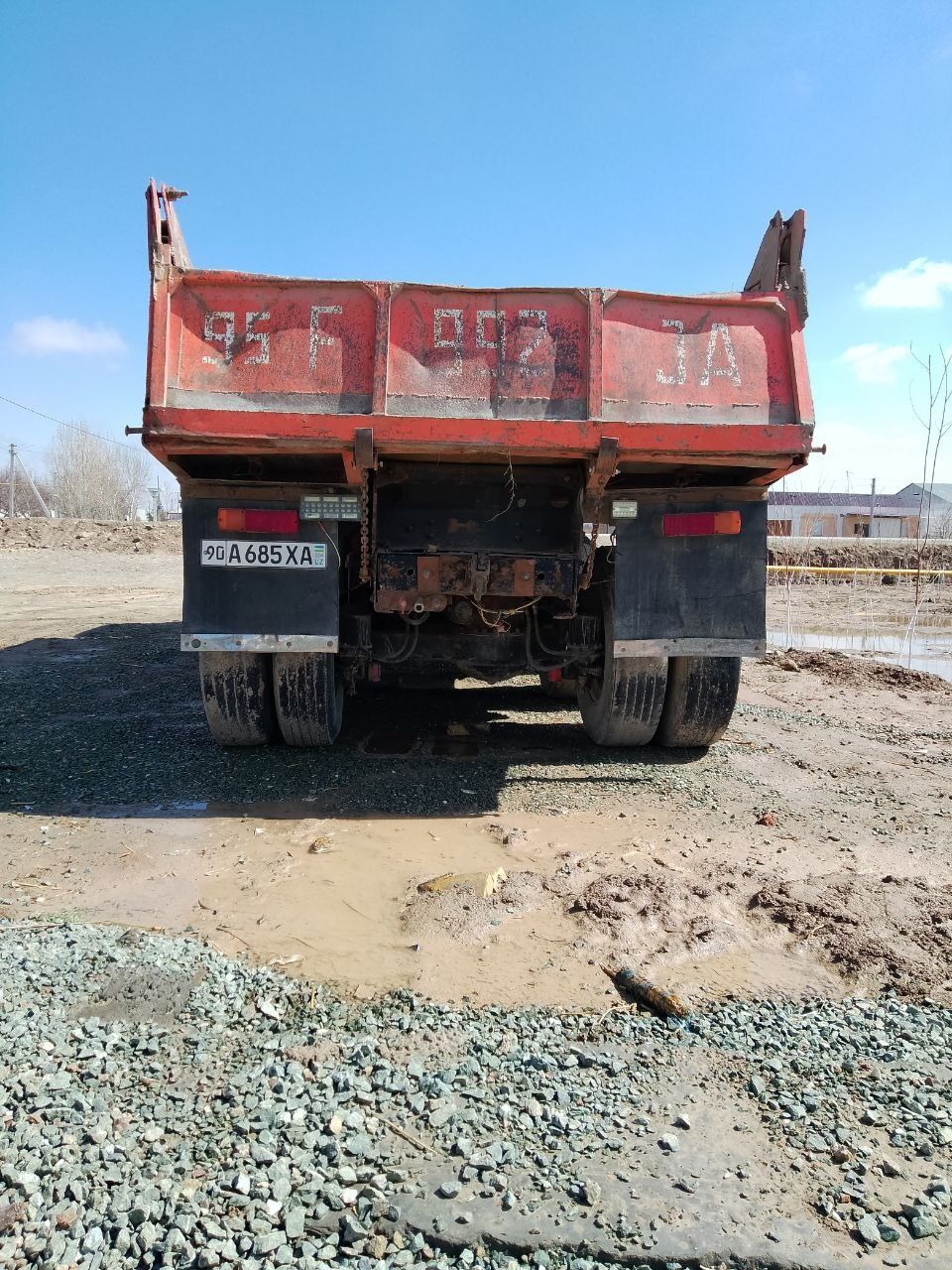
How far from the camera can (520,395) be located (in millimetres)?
3871

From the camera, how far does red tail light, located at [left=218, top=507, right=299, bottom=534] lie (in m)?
4.16

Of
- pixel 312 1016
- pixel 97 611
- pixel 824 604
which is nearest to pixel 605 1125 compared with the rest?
pixel 312 1016

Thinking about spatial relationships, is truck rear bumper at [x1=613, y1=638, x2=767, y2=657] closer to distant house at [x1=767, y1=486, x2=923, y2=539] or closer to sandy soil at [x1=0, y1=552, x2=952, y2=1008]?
sandy soil at [x1=0, y1=552, x2=952, y2=1008]

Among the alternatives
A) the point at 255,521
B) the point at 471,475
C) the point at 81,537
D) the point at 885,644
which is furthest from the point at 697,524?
the point at 81,537

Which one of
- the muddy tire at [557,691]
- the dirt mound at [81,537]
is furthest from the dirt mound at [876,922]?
the dirt mound at [81,537]

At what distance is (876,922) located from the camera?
9.75ft

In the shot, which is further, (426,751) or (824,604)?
(824,604)

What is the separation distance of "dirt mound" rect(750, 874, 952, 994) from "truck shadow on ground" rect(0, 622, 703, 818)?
131cm

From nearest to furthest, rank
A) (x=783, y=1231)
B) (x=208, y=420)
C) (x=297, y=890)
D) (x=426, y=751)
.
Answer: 1. (x=783, y=1231)
2. (x=297, y=890)
3. (x=208, y=420)
4. (x=426, y=751)

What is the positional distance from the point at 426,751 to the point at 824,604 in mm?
14297

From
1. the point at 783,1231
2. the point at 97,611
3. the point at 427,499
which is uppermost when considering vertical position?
the point at 427,499

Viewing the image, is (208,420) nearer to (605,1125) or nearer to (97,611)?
(605,1125)

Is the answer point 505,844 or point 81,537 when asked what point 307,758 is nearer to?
point 505,844

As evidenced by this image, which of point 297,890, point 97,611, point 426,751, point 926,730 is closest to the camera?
point 297,890
